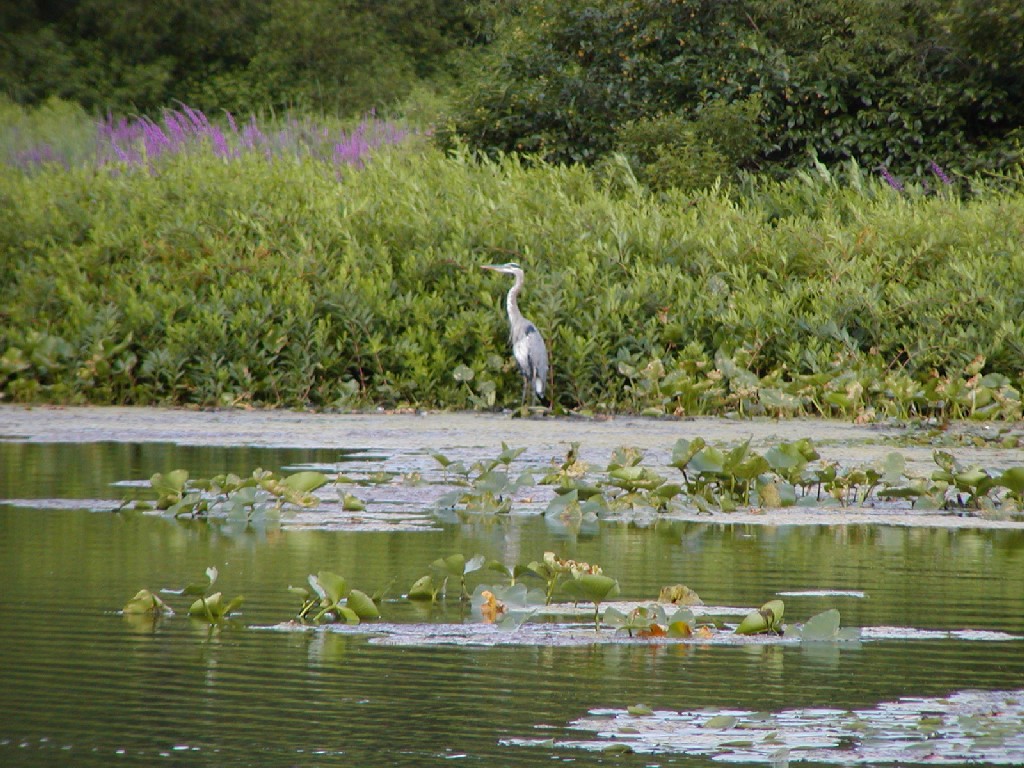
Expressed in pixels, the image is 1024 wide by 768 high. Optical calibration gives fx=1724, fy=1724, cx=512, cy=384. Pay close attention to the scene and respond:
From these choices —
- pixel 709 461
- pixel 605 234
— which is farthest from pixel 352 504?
pixel 605 234

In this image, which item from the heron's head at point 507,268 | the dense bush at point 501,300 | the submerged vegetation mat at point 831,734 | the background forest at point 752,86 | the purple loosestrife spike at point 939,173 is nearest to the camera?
the submerged vegetation mat at point 831,734

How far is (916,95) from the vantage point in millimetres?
16844

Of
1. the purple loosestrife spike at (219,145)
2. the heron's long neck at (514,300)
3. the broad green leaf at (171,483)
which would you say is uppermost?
the purple loosestrife spike at (219,145)

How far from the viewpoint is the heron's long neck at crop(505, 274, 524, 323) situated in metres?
11.7

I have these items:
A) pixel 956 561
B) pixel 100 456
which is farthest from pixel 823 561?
pixel 100 456

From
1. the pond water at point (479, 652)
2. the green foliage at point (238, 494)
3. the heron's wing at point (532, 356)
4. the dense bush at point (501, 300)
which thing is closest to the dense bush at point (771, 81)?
the dense bush at point (501, 300)

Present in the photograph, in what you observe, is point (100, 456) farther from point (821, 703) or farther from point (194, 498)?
point (821, 703)

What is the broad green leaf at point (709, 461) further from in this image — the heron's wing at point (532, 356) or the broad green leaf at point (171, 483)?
the heron's wing at point (532, 356)

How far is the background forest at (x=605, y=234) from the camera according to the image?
1184cm

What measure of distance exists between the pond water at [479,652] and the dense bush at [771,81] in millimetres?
9759

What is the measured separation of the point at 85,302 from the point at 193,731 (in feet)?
32.3

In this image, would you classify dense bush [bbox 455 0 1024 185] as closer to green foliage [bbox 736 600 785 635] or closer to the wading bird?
the wading bird

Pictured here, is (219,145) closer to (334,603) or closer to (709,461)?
(709,461)

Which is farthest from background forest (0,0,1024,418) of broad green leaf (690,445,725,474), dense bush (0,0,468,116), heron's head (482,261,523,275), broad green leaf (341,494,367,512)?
dense bush (0,0,468,116)
